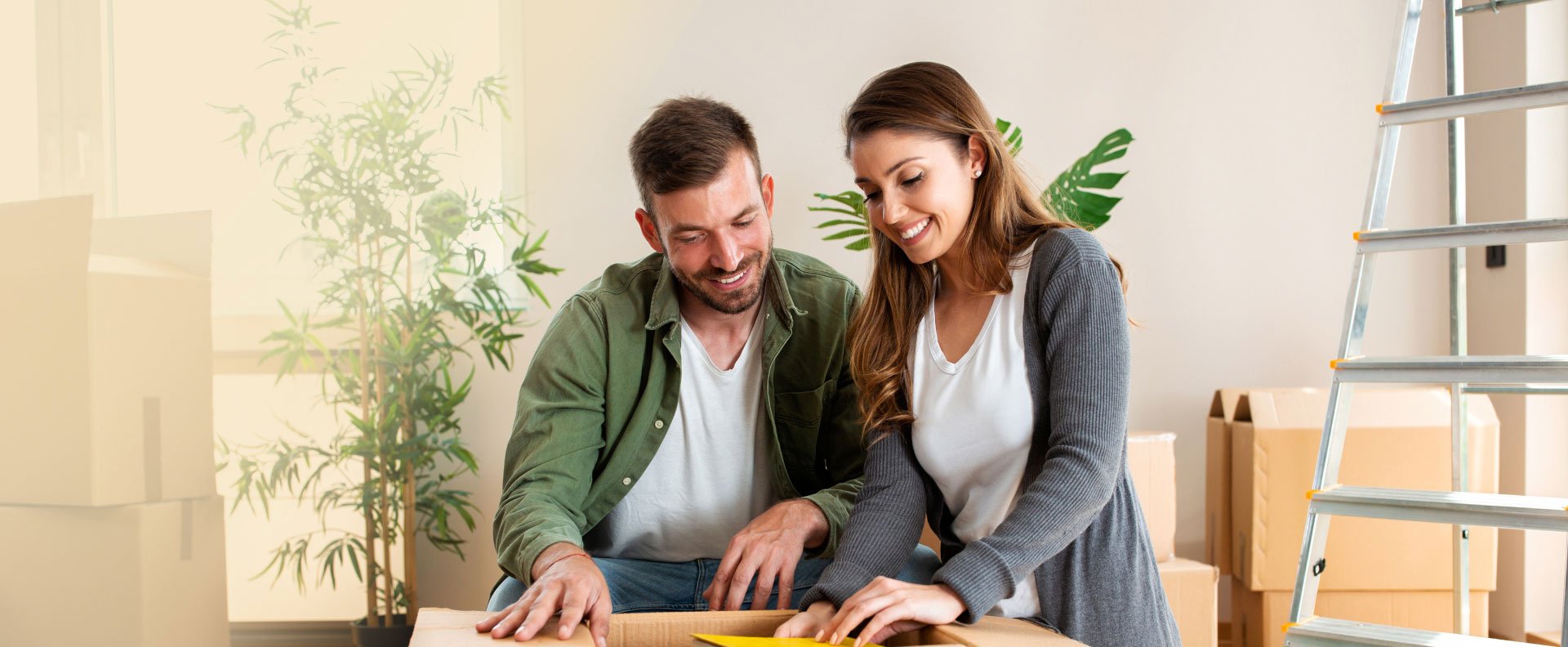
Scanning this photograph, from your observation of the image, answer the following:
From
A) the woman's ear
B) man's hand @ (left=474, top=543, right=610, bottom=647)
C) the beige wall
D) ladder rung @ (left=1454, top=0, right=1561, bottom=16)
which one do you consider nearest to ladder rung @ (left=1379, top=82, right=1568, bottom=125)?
ladder rung @ (left=1454, top=0, right=1561, bottom=16)

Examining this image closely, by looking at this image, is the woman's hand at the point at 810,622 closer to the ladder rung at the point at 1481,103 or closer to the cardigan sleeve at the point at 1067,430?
the cardigan sleeve at the point at 1067,430

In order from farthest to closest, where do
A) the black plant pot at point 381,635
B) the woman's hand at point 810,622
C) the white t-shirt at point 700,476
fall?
the black plant pot at point 381,635
the white t-shirt at point 700,476
the woman's hand at point 810,622

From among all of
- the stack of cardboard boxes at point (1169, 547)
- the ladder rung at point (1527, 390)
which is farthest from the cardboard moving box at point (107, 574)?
the ladder rung at point (1527, 390)

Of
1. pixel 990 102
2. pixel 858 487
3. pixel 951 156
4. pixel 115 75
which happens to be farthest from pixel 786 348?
pixel 990 102

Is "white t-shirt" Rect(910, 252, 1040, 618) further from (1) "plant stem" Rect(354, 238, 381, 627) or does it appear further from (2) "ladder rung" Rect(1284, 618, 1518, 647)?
(1) "plant stem" Rect(354, 238, 381, 627)

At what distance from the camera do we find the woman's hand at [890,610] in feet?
3.24

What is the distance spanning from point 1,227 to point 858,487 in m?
1.14

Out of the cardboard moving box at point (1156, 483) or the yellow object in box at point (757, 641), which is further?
the cardboard moving box at point (1156, 483)

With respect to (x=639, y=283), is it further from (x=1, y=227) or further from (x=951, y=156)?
(x=1, y=227)

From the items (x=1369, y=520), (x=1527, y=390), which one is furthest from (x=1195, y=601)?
(x=1527, y=390)

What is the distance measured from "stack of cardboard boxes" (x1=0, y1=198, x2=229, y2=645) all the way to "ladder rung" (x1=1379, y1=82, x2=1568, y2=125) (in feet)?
5.42

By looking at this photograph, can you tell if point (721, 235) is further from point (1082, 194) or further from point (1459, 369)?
point (1082, 194)

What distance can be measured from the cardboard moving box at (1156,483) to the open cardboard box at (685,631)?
121 cm

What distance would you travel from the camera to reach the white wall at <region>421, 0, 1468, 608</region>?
2.82 metres
